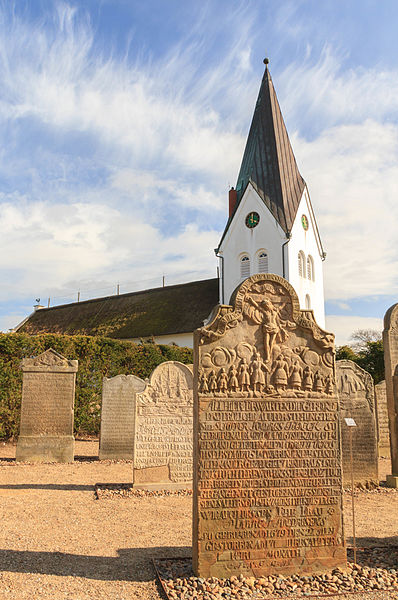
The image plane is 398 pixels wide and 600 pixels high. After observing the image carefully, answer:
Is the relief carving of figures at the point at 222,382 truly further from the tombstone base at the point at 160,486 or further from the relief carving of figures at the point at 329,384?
the tombstone base at the point at 160,486

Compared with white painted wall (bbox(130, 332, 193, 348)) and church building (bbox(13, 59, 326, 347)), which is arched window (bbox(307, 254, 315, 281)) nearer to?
church building (bbox(13, 59, 326, 347))

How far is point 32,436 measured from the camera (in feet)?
35.9

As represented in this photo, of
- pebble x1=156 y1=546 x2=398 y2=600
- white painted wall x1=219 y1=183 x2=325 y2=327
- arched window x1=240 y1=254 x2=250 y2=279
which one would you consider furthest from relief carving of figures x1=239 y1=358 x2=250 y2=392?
arched window x1=240 y1=254 x2=250 y2=279

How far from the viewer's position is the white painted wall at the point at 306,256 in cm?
2841

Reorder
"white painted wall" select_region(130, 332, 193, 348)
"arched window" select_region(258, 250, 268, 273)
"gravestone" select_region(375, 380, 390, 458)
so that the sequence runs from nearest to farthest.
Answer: "gravestone" select_region(375, 380, 390, 458) → "arched window" select_region(258, 250, 268, 273) → "white painted wall" select_region(130, 332, 193, 348)

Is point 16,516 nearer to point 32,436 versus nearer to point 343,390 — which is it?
point 32,436

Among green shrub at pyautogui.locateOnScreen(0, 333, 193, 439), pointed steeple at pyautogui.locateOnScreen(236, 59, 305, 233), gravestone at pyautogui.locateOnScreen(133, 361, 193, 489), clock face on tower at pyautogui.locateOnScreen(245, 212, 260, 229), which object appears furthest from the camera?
clock face on tower at pyautogui.locateOnScreen(245, 212, 260, 229)

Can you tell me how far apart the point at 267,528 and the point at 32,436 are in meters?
8.16

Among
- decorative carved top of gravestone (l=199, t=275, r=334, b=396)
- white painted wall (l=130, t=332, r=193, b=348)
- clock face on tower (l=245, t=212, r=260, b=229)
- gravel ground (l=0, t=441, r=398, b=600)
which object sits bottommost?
gravel ground (l=0, t=441, r=398, b=600)

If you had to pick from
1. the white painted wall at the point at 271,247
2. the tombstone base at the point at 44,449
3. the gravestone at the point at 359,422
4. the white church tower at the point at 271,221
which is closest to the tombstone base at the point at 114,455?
the tombstone base at the point at 44,449

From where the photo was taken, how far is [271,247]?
29.1m

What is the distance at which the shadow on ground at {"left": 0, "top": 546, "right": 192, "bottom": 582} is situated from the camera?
416 cm

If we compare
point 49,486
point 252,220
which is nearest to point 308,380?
point 49,486

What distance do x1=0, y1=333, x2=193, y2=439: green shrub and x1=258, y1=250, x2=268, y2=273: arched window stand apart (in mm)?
12025
